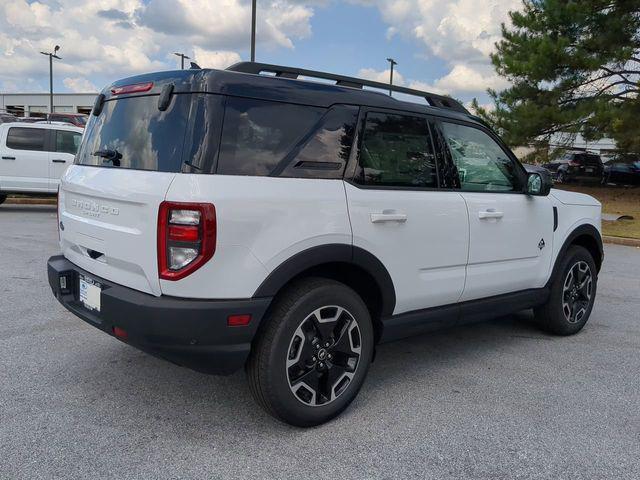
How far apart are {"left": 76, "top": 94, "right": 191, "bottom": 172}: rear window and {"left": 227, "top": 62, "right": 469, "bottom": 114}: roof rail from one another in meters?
0.45

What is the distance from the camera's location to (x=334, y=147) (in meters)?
3.19

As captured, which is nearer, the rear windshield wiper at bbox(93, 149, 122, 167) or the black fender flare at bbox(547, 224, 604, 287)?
the rear windshield wiper at bbox(93, 149, 122, 167)

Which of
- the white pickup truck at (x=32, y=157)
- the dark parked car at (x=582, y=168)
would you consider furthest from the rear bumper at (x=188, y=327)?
the dark parked car at (x=582, y=168)

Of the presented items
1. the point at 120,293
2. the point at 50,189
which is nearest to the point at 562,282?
the point at 120,293

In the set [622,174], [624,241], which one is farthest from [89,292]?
[622,174]

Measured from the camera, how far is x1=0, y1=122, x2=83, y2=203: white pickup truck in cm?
1187

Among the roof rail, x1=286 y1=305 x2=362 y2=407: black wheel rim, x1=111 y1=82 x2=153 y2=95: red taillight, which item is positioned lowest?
x1=286 y1=305 x2=362 y2=407: black wheel rim

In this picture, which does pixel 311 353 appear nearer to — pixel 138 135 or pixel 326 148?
pixel 326 148

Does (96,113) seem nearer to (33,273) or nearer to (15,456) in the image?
(15,456)

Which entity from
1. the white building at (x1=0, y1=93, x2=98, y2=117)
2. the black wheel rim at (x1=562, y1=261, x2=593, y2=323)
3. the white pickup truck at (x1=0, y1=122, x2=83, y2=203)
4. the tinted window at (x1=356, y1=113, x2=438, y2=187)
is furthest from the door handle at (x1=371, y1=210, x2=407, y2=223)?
the white building at (x1=0, y1=93, x2=98, y2=117)

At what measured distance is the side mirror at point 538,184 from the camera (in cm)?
428

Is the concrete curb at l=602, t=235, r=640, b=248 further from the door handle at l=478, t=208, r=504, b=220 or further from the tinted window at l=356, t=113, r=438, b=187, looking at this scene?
the tinted window at l=356, t=113, r=438, b=187

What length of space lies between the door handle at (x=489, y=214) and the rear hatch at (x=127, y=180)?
211 cm

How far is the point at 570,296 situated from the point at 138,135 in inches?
147
